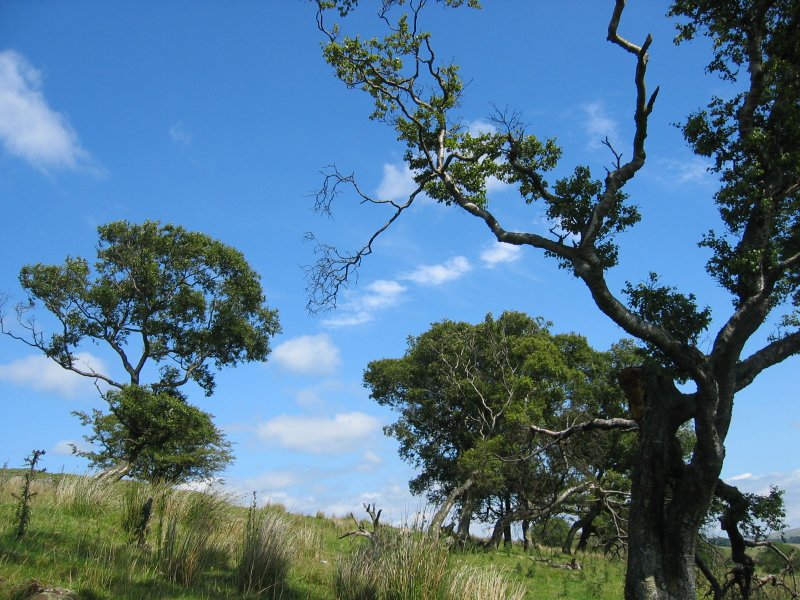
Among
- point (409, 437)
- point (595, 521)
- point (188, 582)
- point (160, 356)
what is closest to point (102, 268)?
point (160, 356)

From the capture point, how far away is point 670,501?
29.9 feet

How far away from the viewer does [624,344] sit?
35.4 metres

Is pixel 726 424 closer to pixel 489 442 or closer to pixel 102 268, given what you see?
pixel 489 442

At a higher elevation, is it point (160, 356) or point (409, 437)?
point (160, 356)

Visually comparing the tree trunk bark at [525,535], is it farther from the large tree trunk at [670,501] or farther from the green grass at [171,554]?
the large tree trunk at [670,501]

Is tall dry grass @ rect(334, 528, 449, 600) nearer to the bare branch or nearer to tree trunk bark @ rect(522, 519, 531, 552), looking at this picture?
the bare branch

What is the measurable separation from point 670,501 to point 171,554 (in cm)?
767

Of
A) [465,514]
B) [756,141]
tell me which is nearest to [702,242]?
[756,141]

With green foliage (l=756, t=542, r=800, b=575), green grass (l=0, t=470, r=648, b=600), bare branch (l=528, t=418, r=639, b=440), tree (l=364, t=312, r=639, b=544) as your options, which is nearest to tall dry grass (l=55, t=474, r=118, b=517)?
green grass (l=0, t=470, r=648, b=600)

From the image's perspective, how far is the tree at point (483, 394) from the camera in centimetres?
2878

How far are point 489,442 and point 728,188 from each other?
63.2 feet

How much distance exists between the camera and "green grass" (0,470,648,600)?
785 centimetres

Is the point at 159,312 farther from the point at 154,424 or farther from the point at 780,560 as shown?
the point at 780,560

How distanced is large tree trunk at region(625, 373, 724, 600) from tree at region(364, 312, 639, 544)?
17.0 meters
